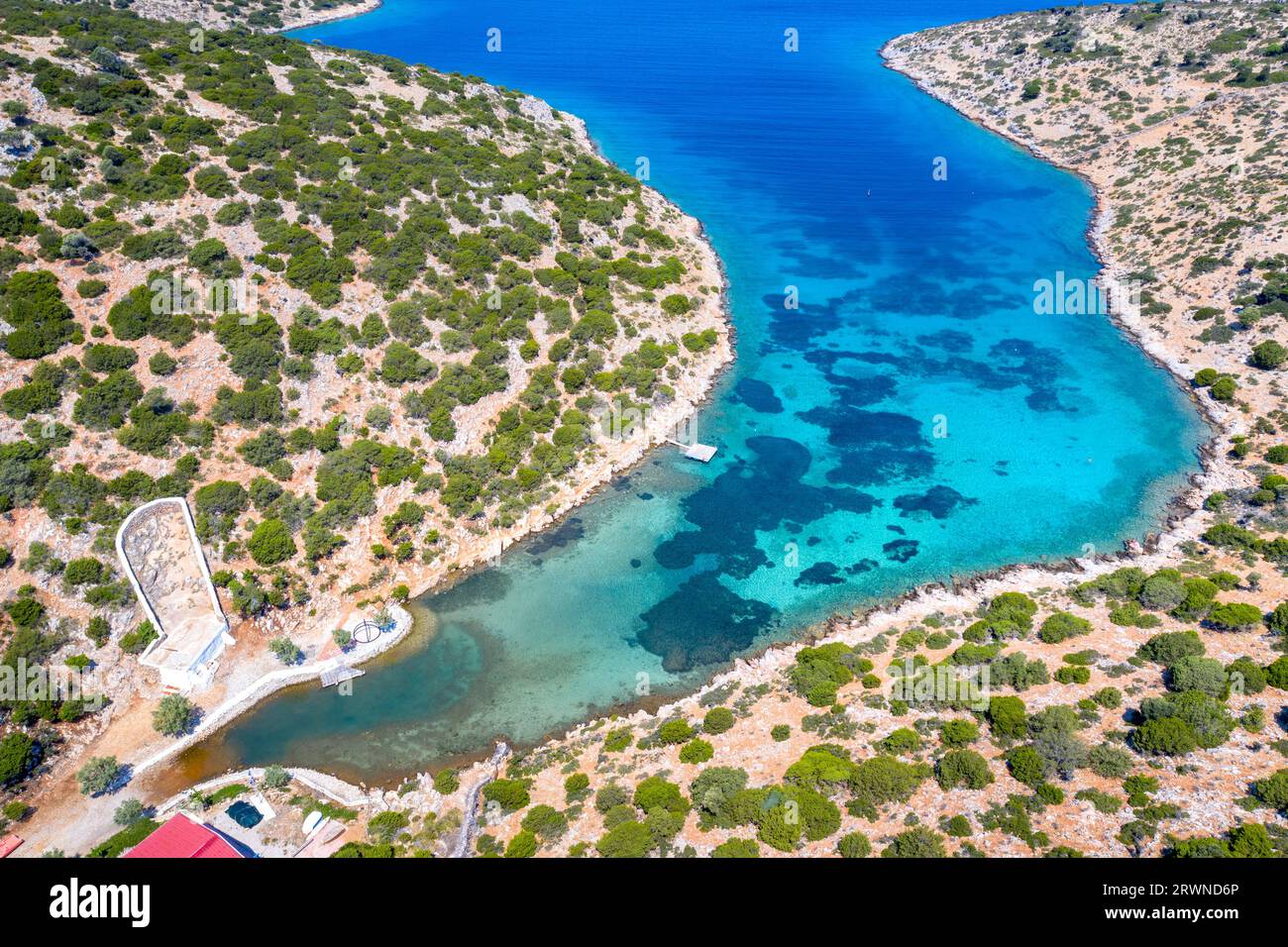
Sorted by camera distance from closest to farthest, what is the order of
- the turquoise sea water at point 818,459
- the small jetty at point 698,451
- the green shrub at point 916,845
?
the green shrub at point 916,845
the turquoise sea water at point 818,459
the small jetty at point 698,451

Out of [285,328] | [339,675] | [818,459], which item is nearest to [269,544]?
[339,675]

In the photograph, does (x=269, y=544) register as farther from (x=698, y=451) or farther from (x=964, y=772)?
(x=964, y=772)

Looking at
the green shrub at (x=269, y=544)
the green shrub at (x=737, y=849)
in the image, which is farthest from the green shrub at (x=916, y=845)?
the green shrub at (x=269, y=544)

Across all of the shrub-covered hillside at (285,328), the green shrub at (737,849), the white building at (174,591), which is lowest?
the green shrub at (737,849)

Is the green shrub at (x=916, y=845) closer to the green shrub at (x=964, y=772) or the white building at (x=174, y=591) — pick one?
the green shrub at (x=964, y=772)

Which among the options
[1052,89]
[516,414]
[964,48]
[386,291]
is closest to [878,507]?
[516,414]

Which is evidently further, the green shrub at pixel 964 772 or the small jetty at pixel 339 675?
the small jetty at pixel 339 675

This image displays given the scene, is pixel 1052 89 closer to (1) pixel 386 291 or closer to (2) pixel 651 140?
(2) pixel 651 140
